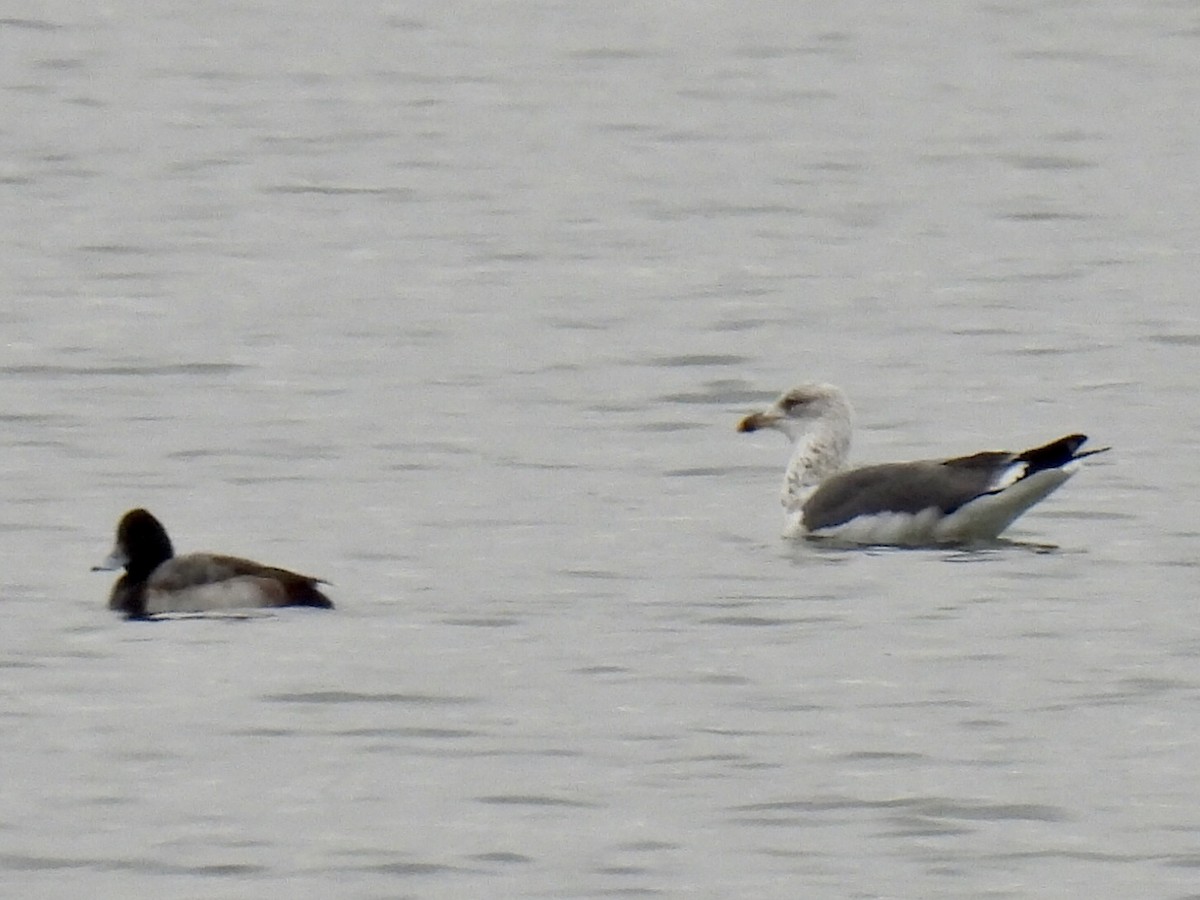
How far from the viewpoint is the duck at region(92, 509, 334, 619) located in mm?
15031

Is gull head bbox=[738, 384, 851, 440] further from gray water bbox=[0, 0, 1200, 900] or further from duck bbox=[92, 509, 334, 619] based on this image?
duck bbox=[92, 509, 334, 619]

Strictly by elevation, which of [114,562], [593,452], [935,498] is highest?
[114,562]

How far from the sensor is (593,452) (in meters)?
20.1

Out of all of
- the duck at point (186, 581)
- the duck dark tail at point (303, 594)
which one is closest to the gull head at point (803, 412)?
the duck at point (186, 581)

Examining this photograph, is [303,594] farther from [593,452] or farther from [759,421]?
[593,452]

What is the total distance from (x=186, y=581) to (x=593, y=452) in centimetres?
517

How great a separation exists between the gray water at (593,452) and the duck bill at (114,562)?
295 mm

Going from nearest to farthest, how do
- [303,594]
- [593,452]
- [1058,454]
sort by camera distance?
[303,594], [1058,454], [593,452]

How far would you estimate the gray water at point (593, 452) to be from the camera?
38.7ft

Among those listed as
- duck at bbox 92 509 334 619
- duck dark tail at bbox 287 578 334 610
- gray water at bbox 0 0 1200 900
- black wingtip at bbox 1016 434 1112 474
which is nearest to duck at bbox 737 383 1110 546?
black wingtip at bbox 1016 434 1112 474

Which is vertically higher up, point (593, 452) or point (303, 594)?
point (303, 594)

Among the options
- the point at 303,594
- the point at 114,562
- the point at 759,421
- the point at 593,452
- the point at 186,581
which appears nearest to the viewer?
the point at 303,594

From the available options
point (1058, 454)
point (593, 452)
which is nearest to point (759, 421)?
point (593, 452)

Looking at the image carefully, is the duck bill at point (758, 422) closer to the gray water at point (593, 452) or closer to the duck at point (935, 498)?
the gray water at point (593, 452)
